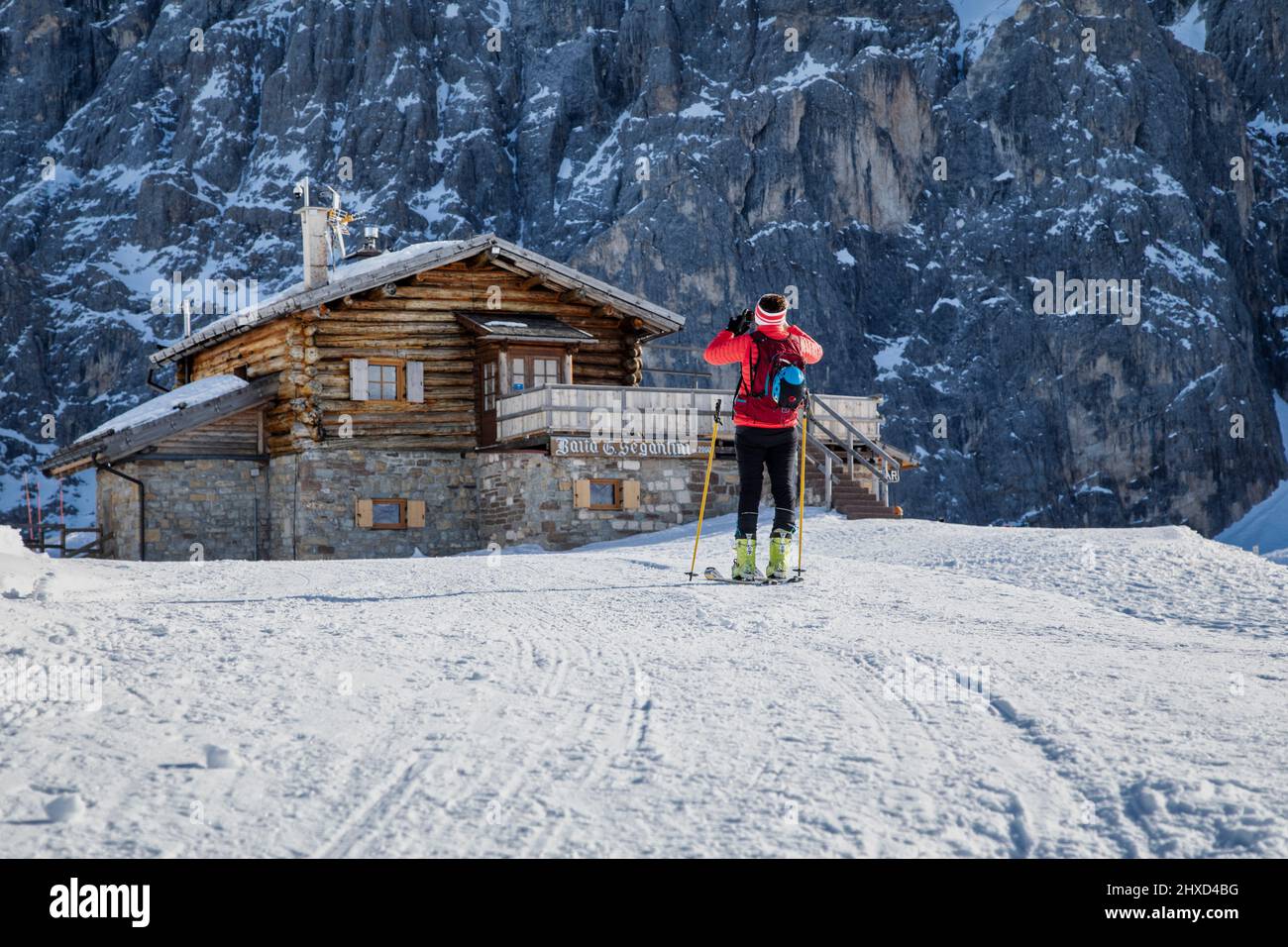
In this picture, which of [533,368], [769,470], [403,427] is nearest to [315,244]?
[403,427]

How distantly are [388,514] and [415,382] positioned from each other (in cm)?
252

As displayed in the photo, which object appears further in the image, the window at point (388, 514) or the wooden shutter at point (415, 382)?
the wooden shutter at point (415, 382)

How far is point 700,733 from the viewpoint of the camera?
15.8 feet

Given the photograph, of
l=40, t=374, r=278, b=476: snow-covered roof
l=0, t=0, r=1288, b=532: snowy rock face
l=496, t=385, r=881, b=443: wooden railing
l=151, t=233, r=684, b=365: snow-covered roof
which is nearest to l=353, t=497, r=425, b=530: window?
l=496, t=385, r=881, b=443: wooden railing

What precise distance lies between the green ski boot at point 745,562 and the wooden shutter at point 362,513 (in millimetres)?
13668

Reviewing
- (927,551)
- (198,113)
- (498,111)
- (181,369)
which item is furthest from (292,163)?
(927,551)

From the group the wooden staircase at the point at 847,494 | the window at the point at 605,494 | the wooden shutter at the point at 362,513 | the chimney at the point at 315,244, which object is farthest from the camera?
the chimney at the point at 315,244

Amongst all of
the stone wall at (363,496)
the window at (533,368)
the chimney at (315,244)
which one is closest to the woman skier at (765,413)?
the stone wall at (363,496)

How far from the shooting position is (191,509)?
23.4m

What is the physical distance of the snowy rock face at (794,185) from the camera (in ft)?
266

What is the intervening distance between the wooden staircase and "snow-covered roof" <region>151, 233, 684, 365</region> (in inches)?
183

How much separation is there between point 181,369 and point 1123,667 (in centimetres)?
2670

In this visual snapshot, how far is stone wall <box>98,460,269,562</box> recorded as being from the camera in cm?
2277

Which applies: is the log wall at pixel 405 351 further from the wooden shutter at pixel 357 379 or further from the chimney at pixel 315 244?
the chimney at pixel 315 244
